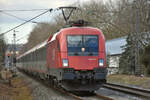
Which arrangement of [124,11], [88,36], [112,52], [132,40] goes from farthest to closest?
1. [124,11]
2. [112,52]
3. [132,40]
4. [88,36]

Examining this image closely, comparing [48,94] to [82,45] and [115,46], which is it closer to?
[82,45]

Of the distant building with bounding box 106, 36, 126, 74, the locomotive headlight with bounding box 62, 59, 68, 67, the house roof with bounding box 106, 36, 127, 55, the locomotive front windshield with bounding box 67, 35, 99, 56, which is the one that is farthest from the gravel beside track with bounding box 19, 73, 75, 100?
the house roof with bounding box 106, 36, 127, 55

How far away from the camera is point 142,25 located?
38.7 m

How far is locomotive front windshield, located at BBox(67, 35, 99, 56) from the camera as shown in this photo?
14258mm

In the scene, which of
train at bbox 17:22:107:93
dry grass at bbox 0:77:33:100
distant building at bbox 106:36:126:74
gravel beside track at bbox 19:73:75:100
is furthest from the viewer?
distant building at bbox 106:36:126:74

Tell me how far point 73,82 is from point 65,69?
79 centimetres

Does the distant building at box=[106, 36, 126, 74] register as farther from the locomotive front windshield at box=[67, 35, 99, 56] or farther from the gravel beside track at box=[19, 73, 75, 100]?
the locomotive front windshield at box=[67, 35, 99, 56]

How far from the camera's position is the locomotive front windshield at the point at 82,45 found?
46.8 feet

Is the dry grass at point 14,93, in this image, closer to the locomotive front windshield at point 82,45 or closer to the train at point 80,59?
the train at point 80,59

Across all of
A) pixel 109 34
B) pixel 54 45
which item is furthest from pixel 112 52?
pixel 54 45

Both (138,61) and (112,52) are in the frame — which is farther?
(112,52)

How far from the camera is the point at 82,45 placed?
14445 millimetres

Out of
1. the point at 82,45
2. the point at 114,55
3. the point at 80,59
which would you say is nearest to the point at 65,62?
the point at 80,59

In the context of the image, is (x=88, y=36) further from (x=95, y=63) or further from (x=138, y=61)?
(x=138, y=61)
